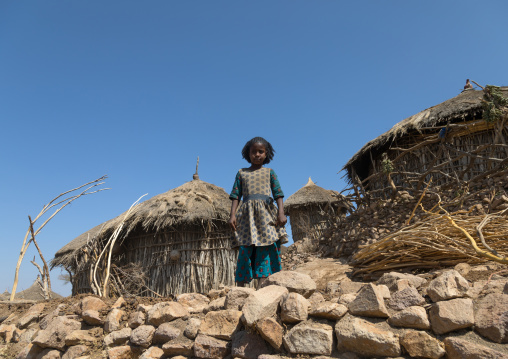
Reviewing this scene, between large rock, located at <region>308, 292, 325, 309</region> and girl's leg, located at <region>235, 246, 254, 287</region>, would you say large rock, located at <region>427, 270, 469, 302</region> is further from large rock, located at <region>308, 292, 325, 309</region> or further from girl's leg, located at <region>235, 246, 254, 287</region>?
girl's leg, located at <region>235, 246, 254, 287</region>

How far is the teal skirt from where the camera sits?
3473 millimetres

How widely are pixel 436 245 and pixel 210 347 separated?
1.82 meters

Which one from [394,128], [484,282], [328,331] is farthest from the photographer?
[394,128]

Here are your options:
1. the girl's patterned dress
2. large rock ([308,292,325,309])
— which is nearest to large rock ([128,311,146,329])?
the girl's patterned dress

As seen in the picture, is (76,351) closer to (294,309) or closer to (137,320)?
(137,320)

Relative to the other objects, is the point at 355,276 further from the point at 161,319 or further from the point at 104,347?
the point at 104,347

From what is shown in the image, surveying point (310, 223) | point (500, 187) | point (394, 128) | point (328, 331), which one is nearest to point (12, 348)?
point (328, 331)

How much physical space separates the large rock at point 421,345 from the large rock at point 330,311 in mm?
332

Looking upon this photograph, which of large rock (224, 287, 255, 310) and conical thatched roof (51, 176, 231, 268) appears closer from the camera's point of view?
large rock (224, 287, 255, 310)

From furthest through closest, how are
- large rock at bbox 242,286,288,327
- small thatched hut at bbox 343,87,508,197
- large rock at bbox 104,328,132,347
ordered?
small thatched hut at bbox 343,87,508,197
large rock at bbox 104,328,132,347
large rock at bbox 242,286,288,327

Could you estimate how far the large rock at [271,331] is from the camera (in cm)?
208

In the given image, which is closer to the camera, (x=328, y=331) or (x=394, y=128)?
(x=328, y=331)

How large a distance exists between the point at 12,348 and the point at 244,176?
284 cm

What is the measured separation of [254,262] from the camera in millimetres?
3574
